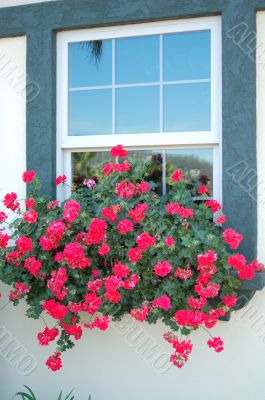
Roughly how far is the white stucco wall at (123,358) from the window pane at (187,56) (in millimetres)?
339

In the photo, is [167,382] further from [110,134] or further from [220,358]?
[110,134]

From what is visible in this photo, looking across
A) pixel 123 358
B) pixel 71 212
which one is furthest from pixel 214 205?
pixel 123 358

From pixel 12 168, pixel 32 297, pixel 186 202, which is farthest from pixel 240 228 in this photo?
pixel 12 168

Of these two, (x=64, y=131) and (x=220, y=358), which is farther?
(x=64, y=131)

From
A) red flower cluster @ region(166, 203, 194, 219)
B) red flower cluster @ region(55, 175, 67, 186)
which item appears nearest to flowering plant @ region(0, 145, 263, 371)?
red flower cluster @ region(166, 203, 194, 219)

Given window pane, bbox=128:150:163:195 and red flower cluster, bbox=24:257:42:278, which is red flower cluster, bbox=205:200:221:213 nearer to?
window pane, bbox=128:150:163:195

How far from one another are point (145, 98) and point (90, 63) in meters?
0.45

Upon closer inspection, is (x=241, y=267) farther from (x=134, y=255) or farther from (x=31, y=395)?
(x=31, y=395)

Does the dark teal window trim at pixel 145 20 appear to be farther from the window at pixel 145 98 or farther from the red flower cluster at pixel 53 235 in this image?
the red flower cluster at pixel 53 235

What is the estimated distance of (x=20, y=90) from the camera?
3.39 meters

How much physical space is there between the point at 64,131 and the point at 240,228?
4.31 feet

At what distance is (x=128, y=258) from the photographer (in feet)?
9.04

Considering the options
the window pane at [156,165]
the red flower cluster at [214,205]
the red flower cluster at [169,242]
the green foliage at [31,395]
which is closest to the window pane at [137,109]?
the window pane at [156,165]

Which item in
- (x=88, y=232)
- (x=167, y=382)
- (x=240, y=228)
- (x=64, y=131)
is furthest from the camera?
(x=64, y=131)
